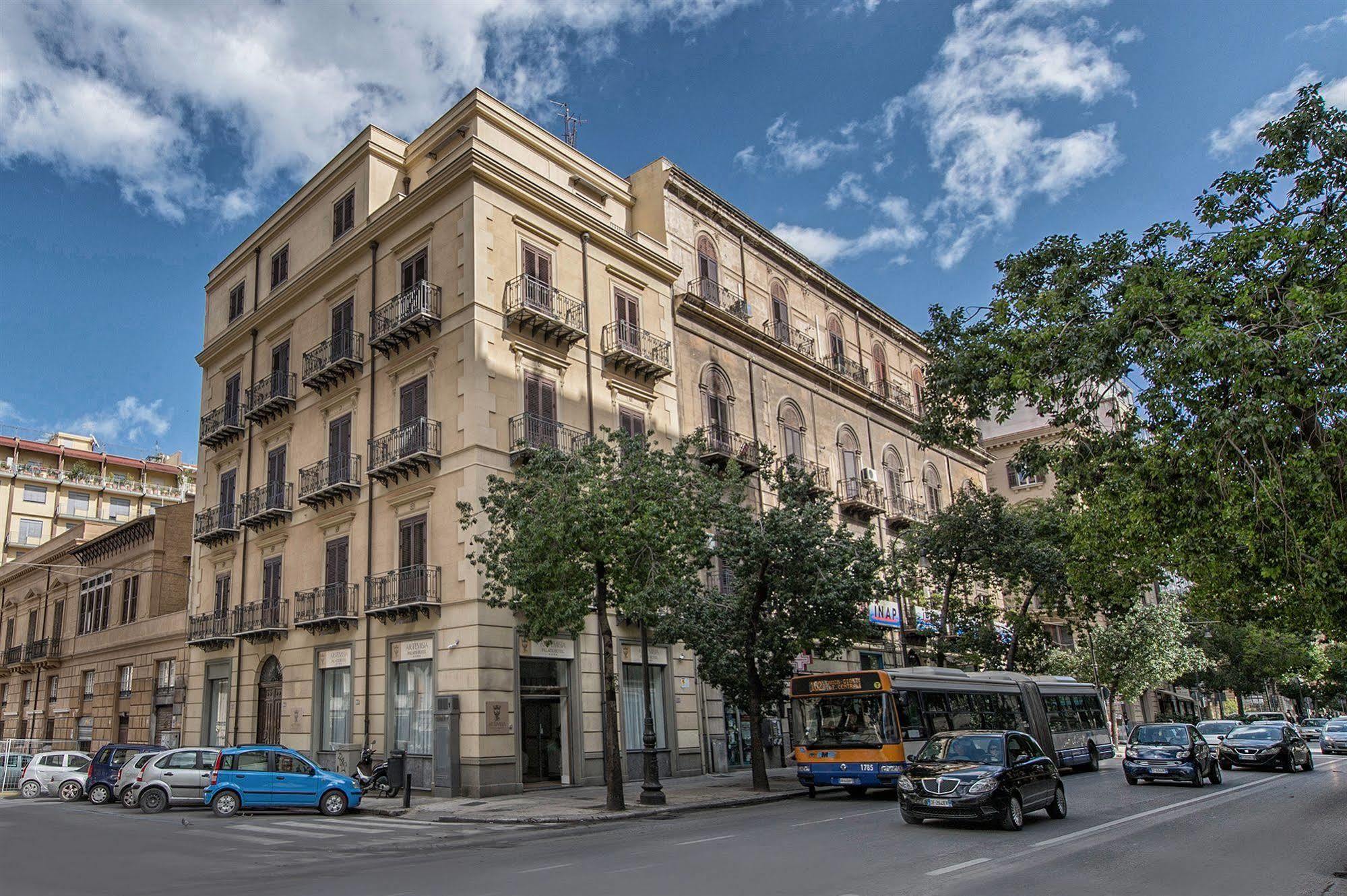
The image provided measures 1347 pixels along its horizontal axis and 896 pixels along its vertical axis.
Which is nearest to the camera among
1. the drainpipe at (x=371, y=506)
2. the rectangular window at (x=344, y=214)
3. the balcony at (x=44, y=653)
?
the drainpipe at (x=371, y=506)

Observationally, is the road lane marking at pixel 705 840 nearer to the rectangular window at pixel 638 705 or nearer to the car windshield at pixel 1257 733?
the rectangular window at pixel 638 705

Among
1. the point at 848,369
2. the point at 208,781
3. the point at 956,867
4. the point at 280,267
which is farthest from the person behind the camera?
the point at 848,369

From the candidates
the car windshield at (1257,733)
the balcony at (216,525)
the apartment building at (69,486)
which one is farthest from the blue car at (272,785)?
the apartment building at (69,486)

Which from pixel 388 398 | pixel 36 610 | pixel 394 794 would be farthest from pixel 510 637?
pixel 36 610

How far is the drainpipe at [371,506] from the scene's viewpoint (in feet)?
83.6

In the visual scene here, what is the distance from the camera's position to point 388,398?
2728 centimetres

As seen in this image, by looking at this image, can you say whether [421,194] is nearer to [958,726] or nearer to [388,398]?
[388,398]

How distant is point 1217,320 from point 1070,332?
1994 millimetres

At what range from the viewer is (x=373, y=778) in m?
23.1

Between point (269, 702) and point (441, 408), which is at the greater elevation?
point (441, 408)

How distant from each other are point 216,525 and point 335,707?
34.5 feet

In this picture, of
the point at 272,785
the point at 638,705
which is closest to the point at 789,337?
the point at 638,705

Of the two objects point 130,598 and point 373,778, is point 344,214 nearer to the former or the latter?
point 373,778

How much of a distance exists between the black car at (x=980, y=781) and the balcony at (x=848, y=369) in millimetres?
25920
